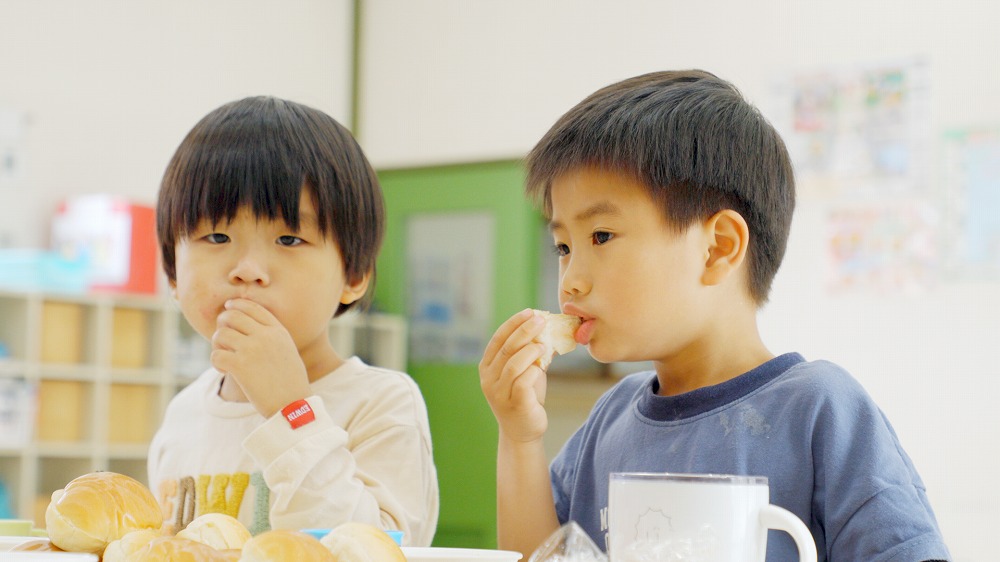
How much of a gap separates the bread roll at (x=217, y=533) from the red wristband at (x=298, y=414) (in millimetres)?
477

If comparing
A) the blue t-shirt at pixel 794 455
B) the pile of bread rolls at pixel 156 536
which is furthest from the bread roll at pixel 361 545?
the blue t-shirt at pixel 794 455

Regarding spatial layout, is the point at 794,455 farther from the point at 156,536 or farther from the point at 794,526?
the point at 156,536

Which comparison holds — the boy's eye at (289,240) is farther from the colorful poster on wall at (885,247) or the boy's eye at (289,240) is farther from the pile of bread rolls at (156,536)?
the colorful poster on wall at (885,247)

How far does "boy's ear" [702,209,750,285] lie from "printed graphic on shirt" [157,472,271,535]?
0.54 metres

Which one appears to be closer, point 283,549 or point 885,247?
point 283,549

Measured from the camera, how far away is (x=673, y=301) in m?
1.00

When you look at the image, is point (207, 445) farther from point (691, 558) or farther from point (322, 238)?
point (691, 558)

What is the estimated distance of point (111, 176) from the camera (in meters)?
4.50

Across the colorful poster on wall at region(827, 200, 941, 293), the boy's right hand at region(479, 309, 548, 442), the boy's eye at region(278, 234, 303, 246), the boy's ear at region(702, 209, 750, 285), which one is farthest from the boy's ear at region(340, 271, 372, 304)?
the colorful poster on wall at region(827, 200, 941, 293)

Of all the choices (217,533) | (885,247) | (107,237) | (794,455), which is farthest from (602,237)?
(107,237)

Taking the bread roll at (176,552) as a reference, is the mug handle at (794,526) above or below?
below

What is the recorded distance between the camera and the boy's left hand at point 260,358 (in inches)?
44.2

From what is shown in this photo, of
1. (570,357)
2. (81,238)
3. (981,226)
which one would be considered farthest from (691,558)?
(570,357)

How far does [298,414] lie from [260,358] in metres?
0.10
